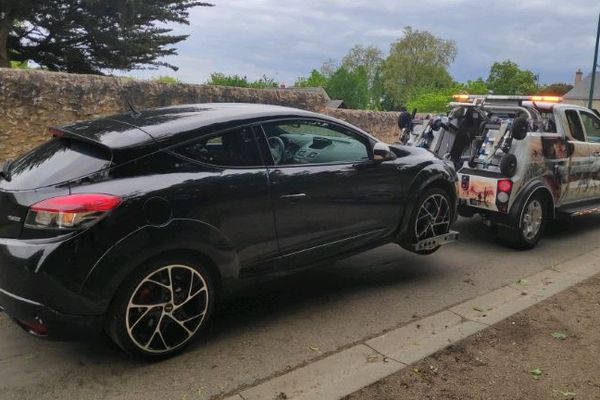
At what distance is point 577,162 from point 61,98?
867 centimetres

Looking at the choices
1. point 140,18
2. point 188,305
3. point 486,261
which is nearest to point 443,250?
point 486,261

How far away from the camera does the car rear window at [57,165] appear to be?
347cm

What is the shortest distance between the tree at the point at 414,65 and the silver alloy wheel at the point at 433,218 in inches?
3085

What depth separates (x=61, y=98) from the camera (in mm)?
10227

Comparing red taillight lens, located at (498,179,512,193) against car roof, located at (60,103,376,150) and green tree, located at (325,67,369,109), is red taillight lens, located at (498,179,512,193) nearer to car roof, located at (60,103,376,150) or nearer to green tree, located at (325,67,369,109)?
car roof, located at (60,103,376,150)

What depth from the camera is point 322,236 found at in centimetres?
453

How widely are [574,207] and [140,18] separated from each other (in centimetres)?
2182

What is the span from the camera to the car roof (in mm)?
3709

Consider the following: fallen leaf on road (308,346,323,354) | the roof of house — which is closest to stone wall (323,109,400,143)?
fallen leaf on road (308,346,323,354)

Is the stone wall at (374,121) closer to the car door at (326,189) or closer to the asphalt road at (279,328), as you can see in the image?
the asphalt road at (279,328)

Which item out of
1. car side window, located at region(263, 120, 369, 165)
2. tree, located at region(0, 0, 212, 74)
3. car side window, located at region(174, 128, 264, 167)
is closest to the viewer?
car side window, located at region(174, 128, 264, 167)

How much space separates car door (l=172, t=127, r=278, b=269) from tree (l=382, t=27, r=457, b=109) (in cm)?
8019

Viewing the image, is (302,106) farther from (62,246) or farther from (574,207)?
(62,246)

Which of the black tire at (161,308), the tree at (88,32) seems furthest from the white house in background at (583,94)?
the black tire at (161,308)
